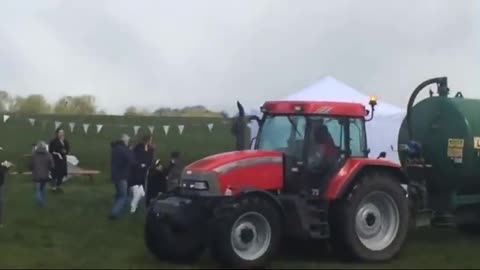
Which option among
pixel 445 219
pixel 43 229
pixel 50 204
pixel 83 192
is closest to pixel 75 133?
pixel 83 192

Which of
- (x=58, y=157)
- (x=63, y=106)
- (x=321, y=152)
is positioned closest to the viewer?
(x=321, y=152)

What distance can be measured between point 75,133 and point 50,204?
24543 millimetres

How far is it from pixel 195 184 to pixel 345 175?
75.3 inches

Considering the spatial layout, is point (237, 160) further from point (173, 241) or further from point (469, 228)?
point (469, 228)

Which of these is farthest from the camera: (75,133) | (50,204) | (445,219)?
(75,133)

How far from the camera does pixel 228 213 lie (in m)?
10.9

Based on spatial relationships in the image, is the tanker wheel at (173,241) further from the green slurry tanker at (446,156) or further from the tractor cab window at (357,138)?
the green slurry tanker at (446,156)

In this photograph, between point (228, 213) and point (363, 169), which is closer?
point (228, 213)

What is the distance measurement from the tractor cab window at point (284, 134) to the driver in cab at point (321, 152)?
0.15 meters

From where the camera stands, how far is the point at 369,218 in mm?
12344

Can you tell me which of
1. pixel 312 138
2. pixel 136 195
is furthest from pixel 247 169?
pixel 136 195

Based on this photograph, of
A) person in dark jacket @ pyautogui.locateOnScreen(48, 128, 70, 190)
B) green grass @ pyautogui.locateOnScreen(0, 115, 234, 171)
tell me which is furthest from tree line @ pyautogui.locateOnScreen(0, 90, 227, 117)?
person in dark jacket @ pyautogui.locateOnScreen(48, 128, 70, 190)

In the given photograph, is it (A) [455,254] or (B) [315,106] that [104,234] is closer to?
(B) [315,106]

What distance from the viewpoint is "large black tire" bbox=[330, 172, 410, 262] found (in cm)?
1189
